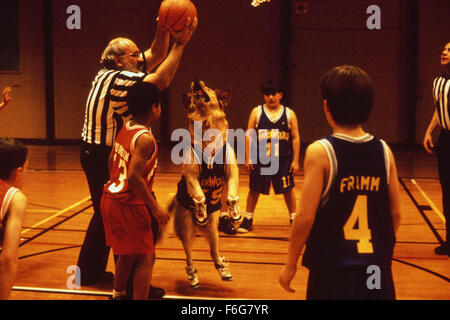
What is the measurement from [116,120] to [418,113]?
350 inches

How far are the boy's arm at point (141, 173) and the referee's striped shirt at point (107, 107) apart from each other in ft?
2.36

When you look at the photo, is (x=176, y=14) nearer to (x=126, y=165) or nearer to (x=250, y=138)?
(x=126, y=165)

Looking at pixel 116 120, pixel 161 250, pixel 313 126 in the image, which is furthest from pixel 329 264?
pixel 313 126

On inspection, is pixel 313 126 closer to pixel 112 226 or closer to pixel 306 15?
pixel 306 15

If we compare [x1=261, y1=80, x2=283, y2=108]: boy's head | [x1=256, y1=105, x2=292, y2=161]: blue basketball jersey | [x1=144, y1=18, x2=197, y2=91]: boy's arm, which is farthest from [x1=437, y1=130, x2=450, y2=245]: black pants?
[x1=144, y1=18, x2=197, y2=91]: boy's arm

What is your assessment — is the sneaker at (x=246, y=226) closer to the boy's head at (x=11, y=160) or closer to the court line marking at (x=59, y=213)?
the court line marking at (x=59, y=213)

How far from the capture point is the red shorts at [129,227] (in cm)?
331

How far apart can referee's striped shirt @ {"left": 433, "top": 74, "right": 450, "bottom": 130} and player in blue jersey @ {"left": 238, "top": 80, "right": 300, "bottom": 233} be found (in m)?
1.41

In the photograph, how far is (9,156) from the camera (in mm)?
2588

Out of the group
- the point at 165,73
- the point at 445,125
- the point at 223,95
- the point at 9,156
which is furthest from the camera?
the point at 445,125

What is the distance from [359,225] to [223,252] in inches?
118

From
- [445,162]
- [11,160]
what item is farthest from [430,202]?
[11,160]

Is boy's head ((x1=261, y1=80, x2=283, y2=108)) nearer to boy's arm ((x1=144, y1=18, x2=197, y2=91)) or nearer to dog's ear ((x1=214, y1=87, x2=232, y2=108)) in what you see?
dog's ear ((x1=214, y1=87, x2=232, y2=108))

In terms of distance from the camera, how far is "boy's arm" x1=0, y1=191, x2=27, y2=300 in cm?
236
